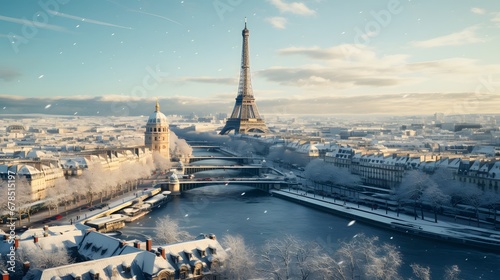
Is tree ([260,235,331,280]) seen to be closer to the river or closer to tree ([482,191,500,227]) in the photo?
the river

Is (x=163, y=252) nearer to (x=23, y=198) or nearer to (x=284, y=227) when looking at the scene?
(x=284, y=227)

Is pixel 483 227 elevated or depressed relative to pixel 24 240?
depressed

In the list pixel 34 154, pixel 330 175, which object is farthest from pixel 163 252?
pixel 34 154

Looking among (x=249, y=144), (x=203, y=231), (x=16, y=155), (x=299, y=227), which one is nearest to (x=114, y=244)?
(x=203, y=231)

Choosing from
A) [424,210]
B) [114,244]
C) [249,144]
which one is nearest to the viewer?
[114,244]

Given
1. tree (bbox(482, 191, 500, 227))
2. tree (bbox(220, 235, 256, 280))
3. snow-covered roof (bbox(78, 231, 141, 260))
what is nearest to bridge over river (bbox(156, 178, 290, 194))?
tree (bbox(482, 191, 500, 227))

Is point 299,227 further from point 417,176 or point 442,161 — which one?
point 442,161

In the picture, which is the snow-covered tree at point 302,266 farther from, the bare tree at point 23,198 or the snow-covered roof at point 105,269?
the bare tree at point 23,198

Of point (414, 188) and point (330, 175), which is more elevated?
point (414, 188)
